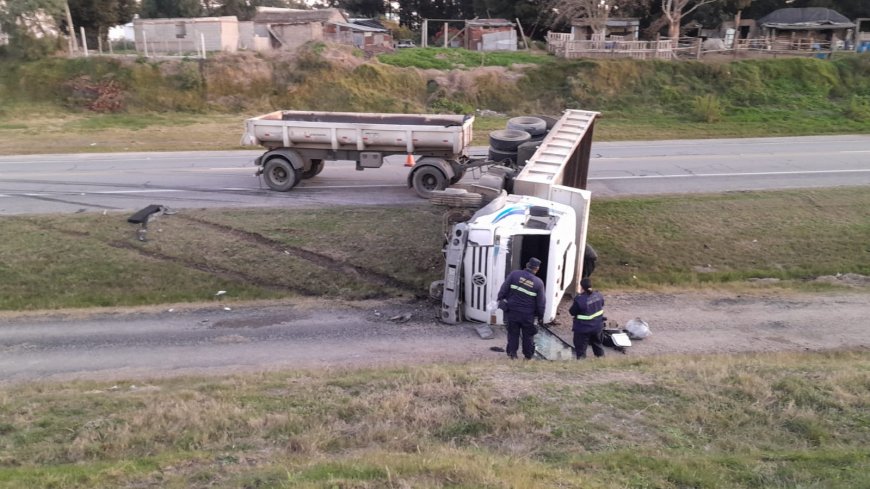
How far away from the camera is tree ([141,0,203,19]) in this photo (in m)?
48.5

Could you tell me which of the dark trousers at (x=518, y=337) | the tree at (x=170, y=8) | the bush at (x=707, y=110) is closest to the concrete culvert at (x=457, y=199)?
the dark trousers at (x=518, y=337)

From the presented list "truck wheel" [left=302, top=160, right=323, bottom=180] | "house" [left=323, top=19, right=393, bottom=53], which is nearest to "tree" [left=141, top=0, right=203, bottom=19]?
"house" [left=323, top=19, right=393, bottom=53]

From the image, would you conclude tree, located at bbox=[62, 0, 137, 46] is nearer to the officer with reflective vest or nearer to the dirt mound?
the officer with reflective vest

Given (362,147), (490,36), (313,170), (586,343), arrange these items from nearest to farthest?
(586,343), (362,147), (313,170), (490,36)

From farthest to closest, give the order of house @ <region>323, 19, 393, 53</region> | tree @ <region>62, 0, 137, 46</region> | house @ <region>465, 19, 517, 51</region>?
house @ <region>465, 19, 517, 51</region>
house @ <region>323, 19, 393, 53</region>
tree @ <region>62, 0, 137, 46</region>

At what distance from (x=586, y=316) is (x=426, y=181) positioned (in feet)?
25.4

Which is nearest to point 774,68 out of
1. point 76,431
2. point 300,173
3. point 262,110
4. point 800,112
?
point 800,112

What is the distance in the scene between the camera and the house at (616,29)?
41.2 metres

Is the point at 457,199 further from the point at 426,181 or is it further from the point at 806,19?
the point at 806,19

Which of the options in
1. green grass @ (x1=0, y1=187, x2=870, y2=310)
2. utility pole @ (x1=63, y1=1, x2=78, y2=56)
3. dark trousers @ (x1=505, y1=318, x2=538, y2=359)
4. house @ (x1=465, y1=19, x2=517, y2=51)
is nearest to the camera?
dark trousers @ (x1=505, y1=318, x2=538, y2=359)

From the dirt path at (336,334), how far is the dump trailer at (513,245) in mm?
498

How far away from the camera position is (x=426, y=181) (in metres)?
16.3

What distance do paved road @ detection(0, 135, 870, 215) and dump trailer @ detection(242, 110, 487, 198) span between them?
1.80 feet

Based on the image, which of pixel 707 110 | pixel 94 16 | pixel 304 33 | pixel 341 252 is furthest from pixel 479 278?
pixel 94 16
